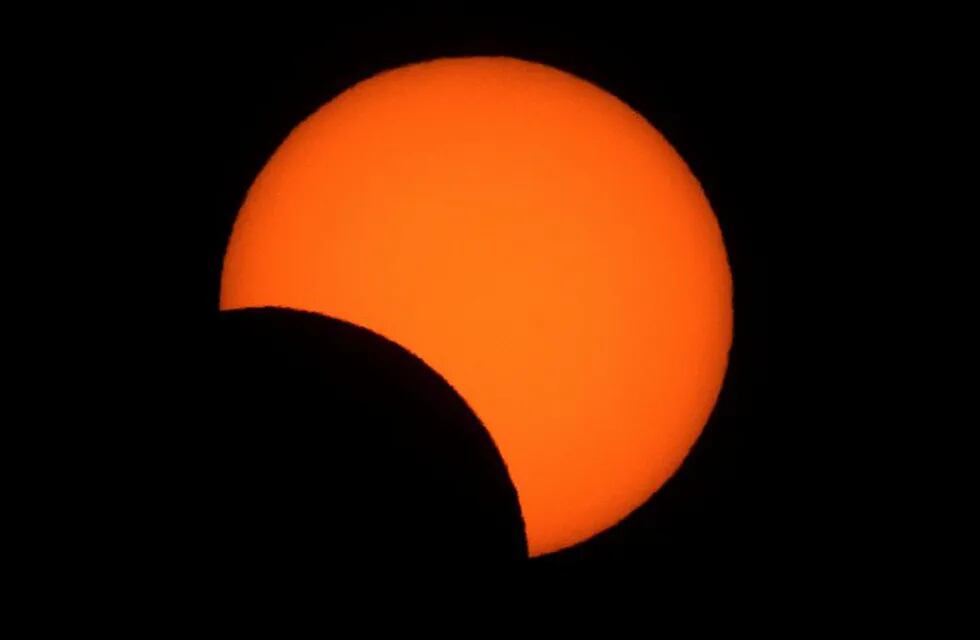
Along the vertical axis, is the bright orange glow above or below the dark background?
below

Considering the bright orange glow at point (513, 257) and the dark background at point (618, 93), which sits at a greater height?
the dark background at point (618, 93)

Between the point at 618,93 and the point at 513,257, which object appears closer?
the point at 513,257

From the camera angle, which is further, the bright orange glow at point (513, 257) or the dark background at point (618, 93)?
the dark background at point (618, 93)

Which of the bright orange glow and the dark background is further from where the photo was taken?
the dark background

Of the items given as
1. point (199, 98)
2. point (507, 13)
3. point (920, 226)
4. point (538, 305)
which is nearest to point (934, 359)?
point (920, 226)
